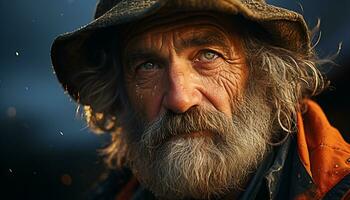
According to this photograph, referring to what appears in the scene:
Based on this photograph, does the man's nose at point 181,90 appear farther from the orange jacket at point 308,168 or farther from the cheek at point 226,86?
the orange jacket at point 308,168

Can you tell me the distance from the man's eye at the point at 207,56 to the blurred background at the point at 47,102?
154 centimetres

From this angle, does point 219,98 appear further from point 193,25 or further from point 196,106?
point 193,25

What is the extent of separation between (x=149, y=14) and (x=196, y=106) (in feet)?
1.19

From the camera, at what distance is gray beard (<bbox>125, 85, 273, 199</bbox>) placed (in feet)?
7.89

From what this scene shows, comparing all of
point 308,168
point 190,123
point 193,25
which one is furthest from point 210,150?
point 193,25

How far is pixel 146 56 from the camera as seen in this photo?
256 cm

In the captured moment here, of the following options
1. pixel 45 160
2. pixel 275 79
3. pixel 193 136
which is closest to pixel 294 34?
pixel 275 79

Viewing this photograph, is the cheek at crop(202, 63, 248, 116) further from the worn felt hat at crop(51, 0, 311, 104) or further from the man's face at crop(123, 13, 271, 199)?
the worn felt hat at crop(51, 0, 311, 104)

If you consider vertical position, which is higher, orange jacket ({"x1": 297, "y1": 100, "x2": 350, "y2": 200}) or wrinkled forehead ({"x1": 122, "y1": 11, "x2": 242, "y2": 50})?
wrinkled forehead ({"x1": 122, "y1": 11, "x2": 242, "y2": 50})

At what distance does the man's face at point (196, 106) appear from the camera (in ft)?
7.90

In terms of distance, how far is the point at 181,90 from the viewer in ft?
7.79

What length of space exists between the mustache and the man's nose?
0.03 metres

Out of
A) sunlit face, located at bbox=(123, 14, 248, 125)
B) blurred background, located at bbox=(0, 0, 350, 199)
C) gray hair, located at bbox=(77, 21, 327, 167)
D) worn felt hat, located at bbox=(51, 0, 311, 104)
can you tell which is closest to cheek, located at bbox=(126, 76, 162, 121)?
sunlit face, located at bbox=(123, 14, 248, 125)

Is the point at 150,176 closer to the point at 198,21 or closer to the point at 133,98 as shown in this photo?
the point at 133,98
